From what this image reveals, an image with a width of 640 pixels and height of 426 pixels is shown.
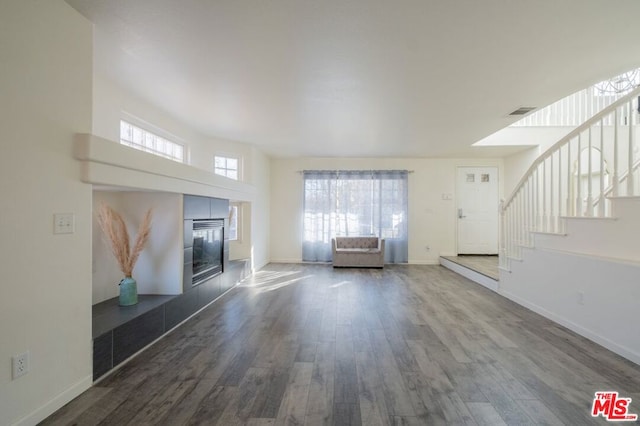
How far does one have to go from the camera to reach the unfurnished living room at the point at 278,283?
1.67 m

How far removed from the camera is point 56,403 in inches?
68.2

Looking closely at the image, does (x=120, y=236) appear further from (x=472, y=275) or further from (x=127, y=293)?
(x=472, y=275)

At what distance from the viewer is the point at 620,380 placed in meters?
2.03

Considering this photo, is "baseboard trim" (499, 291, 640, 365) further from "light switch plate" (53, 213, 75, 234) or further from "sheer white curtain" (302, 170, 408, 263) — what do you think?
"light switch plate" (53, 213, 75, 234)

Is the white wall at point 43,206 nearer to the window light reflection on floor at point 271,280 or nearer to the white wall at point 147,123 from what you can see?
the white wall at point 147,123

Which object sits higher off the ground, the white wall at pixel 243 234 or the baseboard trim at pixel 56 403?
the white wall at pixel 243 234

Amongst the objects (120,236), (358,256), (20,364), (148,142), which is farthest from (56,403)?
(358,256)

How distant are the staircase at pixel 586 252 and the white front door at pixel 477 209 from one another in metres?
2.74

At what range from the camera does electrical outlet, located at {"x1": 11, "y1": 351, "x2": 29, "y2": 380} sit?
1.52m

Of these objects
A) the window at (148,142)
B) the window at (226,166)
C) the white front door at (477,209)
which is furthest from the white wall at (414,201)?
the window at (148,142)

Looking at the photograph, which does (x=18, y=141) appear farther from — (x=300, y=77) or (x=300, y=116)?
(x=300, y=116)

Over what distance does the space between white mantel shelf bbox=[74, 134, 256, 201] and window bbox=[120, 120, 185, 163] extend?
951 mm

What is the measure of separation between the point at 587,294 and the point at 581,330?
366 mm

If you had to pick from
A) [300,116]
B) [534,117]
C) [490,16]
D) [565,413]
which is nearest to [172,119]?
[300,116]
